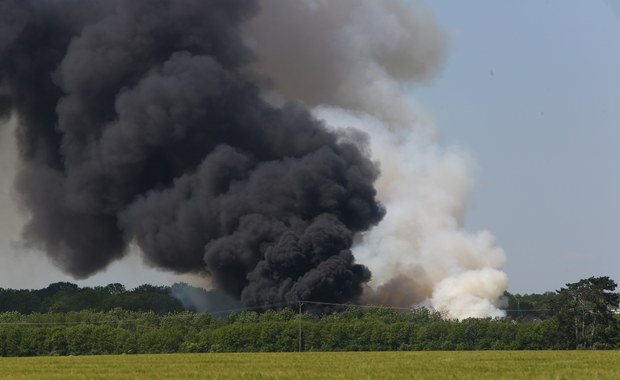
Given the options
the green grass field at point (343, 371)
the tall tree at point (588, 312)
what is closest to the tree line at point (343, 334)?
the tall tree at point (588, 312)

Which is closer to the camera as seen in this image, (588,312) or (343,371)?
(343,371)

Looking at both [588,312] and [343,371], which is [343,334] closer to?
[588,312]

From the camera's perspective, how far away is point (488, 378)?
3738 centimetres

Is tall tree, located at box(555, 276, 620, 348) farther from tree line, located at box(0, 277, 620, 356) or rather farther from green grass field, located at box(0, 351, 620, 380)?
green grass field, located at box(0, 351, 620, 380)

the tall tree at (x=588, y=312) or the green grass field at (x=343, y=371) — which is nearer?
the green grass field at (x=343, y=371)

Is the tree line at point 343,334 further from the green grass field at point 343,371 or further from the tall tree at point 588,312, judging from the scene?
the green grass field at point 343,371

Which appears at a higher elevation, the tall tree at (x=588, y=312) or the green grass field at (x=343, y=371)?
the tall tree at (x=588, y=312)

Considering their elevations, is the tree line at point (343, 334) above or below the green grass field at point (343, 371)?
above

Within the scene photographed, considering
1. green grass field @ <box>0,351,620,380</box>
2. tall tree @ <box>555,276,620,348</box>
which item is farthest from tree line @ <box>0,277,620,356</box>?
green grass field @ <box>0,351,620,380</box>

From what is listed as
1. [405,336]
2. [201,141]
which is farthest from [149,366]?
[201,141]

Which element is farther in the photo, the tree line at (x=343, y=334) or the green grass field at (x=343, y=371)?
the tree line at (x=343, y=334)

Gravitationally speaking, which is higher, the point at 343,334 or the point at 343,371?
the point at 343,334

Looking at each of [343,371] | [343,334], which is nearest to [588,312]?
[343,334]

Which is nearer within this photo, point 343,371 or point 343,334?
point 343,371
